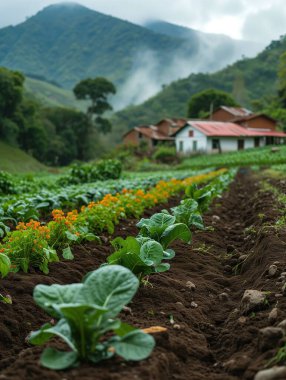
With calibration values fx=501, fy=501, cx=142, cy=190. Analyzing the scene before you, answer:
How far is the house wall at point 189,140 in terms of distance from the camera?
5019 cm

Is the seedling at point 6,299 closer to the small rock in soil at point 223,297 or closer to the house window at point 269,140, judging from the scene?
the small rock in soil at point 223,297

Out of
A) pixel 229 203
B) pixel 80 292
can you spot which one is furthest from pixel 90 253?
pixel 229 203

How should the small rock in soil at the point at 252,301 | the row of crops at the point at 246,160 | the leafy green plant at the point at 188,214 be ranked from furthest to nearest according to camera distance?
the row of crops at the point at 246,160, the leafy green plant at the point at 188,214, the small rock in soil at the point at 252,301

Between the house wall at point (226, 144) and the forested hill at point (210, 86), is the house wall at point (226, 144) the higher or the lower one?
the lower one

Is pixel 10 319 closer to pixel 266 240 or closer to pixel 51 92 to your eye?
pixel 266 240

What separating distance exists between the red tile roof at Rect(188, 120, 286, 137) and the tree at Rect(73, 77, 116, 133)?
19.0 m

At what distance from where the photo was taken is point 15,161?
44.7 m

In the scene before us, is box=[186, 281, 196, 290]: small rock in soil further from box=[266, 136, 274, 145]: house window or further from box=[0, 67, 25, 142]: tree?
box=[266, 136, 274, 145]: house window

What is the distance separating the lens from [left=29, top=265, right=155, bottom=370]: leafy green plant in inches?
97.5

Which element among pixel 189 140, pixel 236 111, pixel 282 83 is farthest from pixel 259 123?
pixel 282 83

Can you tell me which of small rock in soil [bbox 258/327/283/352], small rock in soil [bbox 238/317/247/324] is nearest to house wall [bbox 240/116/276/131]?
small rock in soil [bbox 238/317/247/324]

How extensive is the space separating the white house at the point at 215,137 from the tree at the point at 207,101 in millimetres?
17431

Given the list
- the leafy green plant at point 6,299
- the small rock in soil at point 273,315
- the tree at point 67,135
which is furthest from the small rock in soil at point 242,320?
the tree at point 67,135

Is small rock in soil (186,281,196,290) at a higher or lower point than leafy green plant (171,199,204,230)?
lower
